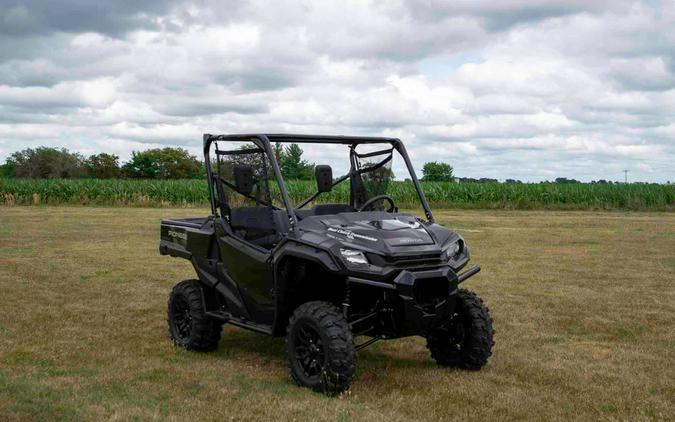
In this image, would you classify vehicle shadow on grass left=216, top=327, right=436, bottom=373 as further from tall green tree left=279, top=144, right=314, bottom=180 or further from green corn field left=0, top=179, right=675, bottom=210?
green corn field left=0, top=179, right=675, bottom=210

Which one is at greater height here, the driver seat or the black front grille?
the driver seat

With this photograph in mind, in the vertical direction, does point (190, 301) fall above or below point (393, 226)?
below

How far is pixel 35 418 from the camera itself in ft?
18.3

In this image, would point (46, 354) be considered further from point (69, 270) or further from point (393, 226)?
point (69, 270)

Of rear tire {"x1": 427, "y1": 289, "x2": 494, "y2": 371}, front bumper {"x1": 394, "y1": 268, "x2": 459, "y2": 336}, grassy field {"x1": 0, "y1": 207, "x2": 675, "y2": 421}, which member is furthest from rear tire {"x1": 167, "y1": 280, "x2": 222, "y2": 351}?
front bumper {"x1": 394, "y1": 268, "x2": 459, "y2": 336}

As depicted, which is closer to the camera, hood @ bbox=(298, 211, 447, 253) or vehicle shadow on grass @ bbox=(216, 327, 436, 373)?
hood @ bbox=(298, 211, 447, 253)

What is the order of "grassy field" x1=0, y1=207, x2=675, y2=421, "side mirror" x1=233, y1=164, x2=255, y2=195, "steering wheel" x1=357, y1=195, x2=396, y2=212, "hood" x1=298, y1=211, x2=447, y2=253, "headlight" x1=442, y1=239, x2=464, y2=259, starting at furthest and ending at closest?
1. "steering wheel" x1=357, y1=195, x2=396, y2=212
2. "side mirror" x1=233, y1=164, x2=255, y2=195
3. "headlight" x1=442, y1=239, x2=464, y2=259
4. "hood" x1=298, y1=211, x2=447, y2=253
5. "grassy field" x1=0, y1=207, x2=675, y2=421

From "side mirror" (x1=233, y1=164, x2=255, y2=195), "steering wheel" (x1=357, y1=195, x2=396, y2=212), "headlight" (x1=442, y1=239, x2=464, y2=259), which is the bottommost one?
"headlight" (x1=442, y1=239, x2=464, y2=259)

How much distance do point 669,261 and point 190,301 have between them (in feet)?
36.0

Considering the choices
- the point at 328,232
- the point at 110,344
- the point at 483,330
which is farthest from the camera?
the point at 110,344

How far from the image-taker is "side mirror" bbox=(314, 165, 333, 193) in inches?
281

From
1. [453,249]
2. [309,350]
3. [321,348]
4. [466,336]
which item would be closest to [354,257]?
[321,348]

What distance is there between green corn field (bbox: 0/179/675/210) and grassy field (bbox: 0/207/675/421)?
73.0 feet

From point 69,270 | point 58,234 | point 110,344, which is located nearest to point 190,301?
point 110,344
